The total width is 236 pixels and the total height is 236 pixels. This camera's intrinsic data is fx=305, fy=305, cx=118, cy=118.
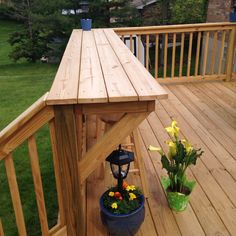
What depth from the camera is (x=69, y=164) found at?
153cm

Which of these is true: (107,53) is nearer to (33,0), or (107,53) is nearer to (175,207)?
(175,207)

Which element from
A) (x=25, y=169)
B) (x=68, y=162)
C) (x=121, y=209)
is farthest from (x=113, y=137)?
(x=25, y=169)

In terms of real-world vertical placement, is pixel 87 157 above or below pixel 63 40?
above

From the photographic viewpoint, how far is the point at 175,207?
2.14 metres

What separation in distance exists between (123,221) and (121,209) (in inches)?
2.7

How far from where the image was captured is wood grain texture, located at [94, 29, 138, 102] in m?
1.36

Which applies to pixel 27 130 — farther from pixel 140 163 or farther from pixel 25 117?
pixel 140 163

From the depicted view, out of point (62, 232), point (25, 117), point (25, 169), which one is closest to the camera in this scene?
point (25, 117)

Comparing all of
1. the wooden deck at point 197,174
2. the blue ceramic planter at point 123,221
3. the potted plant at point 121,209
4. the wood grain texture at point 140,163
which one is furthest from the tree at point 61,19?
the blue ceramic planter at point 123,221

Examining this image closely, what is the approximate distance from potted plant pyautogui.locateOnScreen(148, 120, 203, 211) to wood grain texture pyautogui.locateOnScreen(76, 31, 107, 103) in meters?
0.65

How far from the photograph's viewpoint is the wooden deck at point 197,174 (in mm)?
2045

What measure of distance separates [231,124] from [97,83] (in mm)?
2400

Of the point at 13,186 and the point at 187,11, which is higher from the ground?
the point at 187,11

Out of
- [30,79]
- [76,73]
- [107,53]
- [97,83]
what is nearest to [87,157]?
[97,83]
